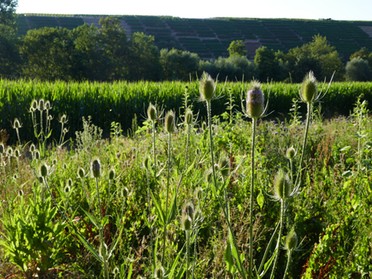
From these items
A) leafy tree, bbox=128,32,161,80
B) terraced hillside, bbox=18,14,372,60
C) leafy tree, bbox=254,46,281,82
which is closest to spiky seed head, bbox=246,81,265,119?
leafy tree, bbox=128,32,161,80

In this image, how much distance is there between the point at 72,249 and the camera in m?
2.93

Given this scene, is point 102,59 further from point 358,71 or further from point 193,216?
point 193,216

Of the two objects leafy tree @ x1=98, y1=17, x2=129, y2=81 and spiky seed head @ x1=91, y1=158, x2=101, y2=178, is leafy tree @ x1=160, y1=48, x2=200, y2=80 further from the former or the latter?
spiky seed head @ x1=91, y1=158, x2=101, y2=178

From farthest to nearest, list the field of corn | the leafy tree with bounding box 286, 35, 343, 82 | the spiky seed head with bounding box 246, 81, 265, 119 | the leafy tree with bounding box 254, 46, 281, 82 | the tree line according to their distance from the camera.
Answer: the leafy tree with bounding box 286, 35, 343, 82 < the leafy tree with bounding box 254, 46, 281, 82 < the tree line < the field of corn < the spiky seed head with bounding box 246, 81, 265, 119

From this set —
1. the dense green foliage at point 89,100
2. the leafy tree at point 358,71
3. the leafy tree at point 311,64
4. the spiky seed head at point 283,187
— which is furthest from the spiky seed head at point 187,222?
the leafy tree at point 358,71

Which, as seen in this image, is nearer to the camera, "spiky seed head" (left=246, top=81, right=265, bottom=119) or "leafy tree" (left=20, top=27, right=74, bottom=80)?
"spiky seed head" (left=246, top=81, right=265, bottom=119)

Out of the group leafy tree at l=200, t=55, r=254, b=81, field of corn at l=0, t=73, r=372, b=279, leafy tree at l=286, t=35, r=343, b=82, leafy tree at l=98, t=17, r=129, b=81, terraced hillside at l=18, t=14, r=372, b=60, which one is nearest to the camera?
field of corn at l=0, t=73, r=372, b=279

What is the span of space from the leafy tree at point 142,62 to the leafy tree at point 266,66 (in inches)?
375

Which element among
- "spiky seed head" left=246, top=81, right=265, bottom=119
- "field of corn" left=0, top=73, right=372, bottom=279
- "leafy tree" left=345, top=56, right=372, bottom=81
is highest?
"spiky seed head" left=246, top=81, right=265, bottom=119

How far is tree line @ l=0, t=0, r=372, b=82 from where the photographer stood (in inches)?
1272

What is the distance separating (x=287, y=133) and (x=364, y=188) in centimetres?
245

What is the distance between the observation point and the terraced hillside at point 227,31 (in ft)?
234

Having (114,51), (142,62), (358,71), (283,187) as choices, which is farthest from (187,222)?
(358,71)

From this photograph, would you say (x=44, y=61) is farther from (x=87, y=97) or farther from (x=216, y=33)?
(x=216, y=33)
